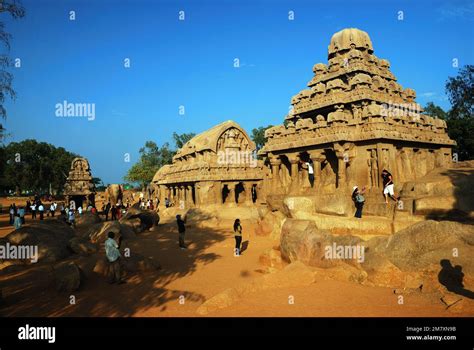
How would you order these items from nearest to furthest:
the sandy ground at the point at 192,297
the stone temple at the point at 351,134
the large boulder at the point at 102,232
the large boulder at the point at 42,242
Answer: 1. the sandy ground at the point at 192,297
2. the large boulder at the point at 42,242
3. the large boulder at the point at 102,232
4. the stone temple at the point at 351,134

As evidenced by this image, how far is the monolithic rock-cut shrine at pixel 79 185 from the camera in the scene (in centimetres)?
4328

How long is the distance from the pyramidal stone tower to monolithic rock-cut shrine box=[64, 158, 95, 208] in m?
26.9

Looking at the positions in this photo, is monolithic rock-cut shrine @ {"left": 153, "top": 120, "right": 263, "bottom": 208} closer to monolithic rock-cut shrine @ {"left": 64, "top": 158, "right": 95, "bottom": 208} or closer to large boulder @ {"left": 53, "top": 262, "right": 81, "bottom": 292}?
monolithic rock-cut shrine @ {"left": 64, "top": 158, "right": 95, "bottom": 208}

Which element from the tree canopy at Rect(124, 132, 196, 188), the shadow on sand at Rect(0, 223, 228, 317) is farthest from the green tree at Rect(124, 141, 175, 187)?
the shadow on sand at Rect(0, 223, 228, 317)

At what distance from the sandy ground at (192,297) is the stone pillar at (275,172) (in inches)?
528

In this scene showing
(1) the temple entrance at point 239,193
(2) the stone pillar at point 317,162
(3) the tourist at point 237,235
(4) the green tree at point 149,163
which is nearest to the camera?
(3) the tourist at point 237,235

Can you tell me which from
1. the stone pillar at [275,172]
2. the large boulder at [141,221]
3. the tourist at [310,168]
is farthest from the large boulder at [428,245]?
the large boulder at [141,221]

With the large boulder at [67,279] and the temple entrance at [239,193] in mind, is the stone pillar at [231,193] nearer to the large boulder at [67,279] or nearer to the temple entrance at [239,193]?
the temple entrance at [239,193]

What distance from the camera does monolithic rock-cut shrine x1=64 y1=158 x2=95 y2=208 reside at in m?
43.3

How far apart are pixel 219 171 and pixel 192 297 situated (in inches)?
955

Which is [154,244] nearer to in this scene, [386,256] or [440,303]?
[386,256]

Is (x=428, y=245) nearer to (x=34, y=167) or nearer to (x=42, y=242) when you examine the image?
(x=42, y=242)

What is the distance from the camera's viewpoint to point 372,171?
1925 centimetres
